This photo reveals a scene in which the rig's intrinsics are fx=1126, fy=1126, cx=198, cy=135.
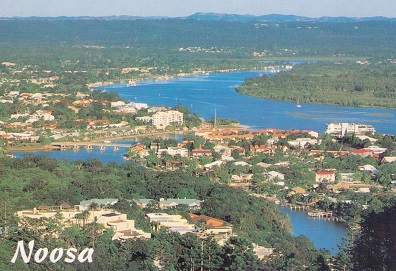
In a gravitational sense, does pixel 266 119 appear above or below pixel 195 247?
below

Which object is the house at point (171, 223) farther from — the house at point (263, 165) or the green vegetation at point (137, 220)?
the house at point (263, 165)

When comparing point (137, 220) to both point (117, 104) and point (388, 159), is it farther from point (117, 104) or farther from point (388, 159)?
point (117, 104)

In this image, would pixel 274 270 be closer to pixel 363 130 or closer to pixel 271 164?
pixel 271 164

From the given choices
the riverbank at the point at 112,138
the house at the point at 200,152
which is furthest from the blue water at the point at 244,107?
the house at the point at 200,152

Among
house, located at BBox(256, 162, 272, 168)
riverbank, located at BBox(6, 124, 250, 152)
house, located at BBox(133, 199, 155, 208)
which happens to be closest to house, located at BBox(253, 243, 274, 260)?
house, located at BBox(133, 199, 155, 208)

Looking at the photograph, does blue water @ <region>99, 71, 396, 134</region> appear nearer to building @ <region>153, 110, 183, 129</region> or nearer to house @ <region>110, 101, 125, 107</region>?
building @ <region>153, 110, 183, 129</region>

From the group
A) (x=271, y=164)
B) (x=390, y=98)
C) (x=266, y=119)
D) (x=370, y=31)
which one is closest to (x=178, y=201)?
(x=271, y=164)

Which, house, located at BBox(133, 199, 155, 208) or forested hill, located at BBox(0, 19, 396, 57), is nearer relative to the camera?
house, located at BBox(133, 199, 155, 208)

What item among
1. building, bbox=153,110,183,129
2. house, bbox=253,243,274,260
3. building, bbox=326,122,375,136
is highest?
house, bbox=253,243,274,260
